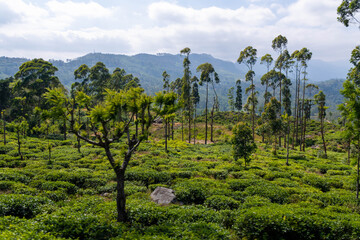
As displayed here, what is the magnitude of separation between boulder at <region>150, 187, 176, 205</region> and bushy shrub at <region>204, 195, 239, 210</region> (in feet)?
7.62

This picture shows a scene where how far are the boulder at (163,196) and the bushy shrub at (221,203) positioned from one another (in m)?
2.32

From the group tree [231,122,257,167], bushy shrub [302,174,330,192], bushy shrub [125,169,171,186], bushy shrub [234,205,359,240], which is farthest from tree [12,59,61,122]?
bushy shrub [302,174,330,192]

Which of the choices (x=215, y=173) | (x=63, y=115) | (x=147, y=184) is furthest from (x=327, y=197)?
(x=63, y=115)

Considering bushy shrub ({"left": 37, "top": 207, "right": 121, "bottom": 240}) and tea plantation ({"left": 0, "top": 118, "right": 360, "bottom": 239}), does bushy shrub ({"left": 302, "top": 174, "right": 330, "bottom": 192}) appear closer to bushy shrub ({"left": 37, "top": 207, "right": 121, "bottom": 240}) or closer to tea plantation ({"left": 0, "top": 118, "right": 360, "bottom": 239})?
tea plantation ({"left": 0, "top": 118, "right": 360, "bottom": 239})

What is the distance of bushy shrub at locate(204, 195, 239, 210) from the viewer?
488 inches

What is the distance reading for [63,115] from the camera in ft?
31.8

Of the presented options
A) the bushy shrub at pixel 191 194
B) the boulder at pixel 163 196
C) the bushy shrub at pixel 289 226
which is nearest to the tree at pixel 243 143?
the bushy shrub at pixel 191 194

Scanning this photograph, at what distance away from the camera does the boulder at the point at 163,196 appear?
1328 centimetres

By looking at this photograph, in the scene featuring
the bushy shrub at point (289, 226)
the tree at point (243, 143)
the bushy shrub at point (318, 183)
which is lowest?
the bushy shrub at point (318, 183)

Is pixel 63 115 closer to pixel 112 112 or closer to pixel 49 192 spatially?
pixel 112 112

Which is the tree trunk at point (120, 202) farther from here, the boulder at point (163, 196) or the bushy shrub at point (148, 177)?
the bushy shrub at point (148, 177)

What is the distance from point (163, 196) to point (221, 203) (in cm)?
382

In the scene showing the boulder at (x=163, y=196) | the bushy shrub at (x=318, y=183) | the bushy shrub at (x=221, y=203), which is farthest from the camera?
the bushy shrub at (x=318, y=183)

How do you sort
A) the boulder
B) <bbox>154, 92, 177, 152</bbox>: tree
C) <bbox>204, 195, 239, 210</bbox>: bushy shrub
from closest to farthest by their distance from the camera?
<bbox>154, 92, 177, 152</bbox>: tree, <bbox>204, 195, 239, 210</bbox>: bushy shrub, the boulder
